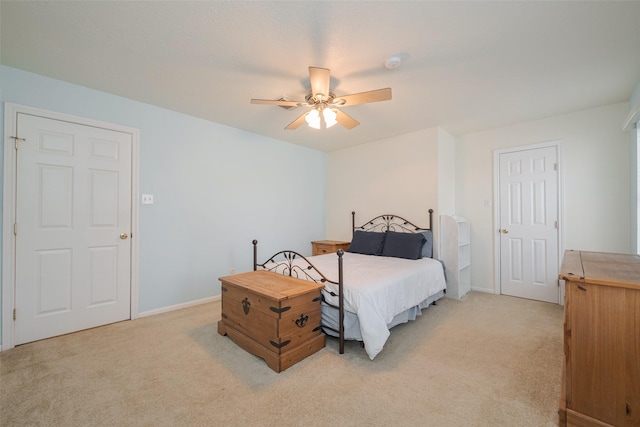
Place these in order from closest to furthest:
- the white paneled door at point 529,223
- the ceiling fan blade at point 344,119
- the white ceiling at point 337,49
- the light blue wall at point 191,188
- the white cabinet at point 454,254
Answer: the white ceiling at point 337,49, the ceiling fan blade at point 344,119, the light blue wall at point 191,188, the white paneled door at point 529,223, the white cabinet at point 454,254

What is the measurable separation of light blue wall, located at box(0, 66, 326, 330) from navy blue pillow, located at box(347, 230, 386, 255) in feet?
4.16

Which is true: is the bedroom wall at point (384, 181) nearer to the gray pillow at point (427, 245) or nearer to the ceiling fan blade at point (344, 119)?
the gray pillow at point (427, 245)

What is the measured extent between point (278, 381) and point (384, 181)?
355cm

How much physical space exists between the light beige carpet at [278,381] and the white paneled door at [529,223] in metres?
1.09

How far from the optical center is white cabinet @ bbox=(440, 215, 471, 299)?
3.82m

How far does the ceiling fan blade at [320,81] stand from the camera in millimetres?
2014

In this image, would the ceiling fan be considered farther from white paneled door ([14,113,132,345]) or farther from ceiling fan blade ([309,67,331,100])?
white paneled door ([14,113,132,345])

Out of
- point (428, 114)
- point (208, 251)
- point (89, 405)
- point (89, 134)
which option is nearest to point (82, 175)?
point (89, 134)

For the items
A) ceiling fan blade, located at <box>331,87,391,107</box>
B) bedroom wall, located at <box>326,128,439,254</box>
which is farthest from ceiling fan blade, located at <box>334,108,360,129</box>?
bedroom wall, located at <box>326,128,439,254</box>

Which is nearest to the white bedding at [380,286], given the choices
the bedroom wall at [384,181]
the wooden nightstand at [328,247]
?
the wooden nightstand at [328,247]

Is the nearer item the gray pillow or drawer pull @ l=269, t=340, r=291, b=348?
drawer pull @ l=269, t=340, r=291, b=348

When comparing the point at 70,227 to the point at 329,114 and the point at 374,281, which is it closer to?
the point at 329,114

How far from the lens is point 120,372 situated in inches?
81.4

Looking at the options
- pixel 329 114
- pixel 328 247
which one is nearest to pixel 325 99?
pixel 329 114
